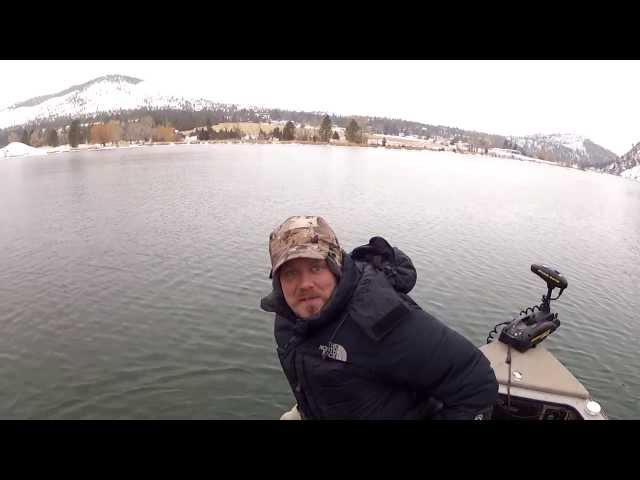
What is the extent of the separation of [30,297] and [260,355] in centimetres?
881

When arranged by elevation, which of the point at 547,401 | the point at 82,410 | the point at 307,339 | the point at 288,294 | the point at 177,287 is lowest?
the point at 82,410

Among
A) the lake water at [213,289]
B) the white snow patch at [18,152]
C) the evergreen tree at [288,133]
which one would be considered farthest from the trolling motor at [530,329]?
the evergreen tree at [288,133]

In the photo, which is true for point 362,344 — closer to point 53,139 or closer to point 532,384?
point 532,384

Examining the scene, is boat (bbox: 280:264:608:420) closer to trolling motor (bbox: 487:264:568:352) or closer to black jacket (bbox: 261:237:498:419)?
trolling motor (bbox: 487:264:568:352)

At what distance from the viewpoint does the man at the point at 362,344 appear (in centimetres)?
243

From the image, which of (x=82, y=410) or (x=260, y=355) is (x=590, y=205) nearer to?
(x=260, y=355)

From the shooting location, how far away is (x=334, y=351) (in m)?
2.60

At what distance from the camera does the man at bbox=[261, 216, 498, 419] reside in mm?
2434

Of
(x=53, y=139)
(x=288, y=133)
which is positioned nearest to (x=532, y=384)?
(x=288, y=133)

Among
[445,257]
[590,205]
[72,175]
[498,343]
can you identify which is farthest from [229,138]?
[498,343]

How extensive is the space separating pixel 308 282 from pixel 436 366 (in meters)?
0.91

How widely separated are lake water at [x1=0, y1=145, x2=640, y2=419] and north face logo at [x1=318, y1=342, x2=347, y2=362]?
7494 millimetres

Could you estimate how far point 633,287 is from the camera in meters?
17.7

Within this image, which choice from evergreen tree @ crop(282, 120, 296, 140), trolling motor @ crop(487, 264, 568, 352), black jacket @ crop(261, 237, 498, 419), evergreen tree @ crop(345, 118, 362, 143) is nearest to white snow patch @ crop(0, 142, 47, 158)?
evergreen tree @ crop(282, 120, 296, 140)
